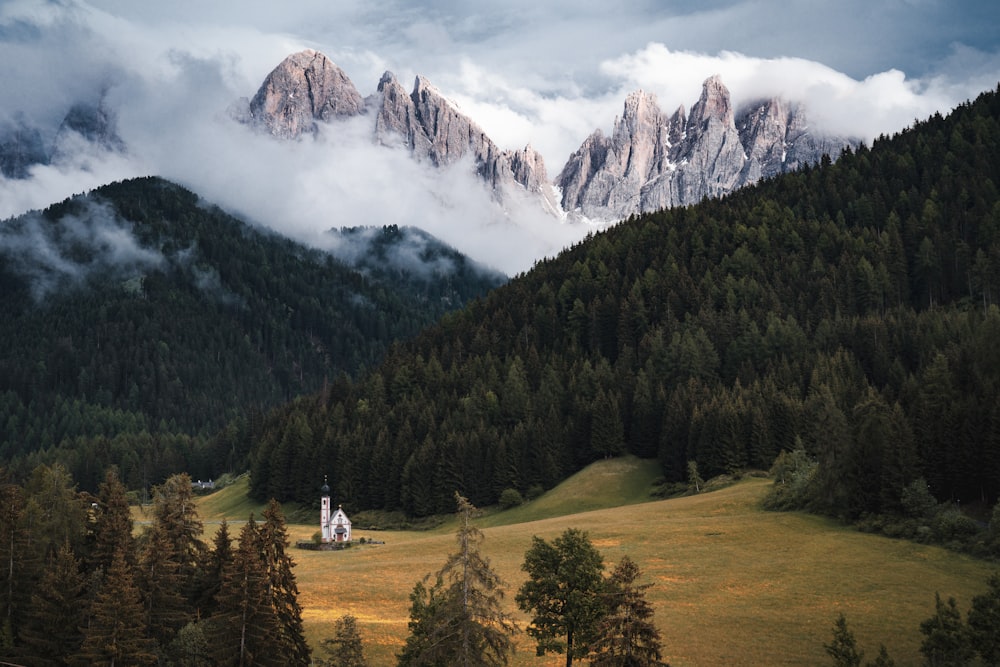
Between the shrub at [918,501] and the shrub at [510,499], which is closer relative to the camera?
the shrub at [918,501]

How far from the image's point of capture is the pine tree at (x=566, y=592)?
39406 millimetres

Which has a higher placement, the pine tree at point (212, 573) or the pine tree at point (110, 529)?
the pine tree at point (110, 529)

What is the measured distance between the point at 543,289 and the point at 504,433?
5916 centimetres

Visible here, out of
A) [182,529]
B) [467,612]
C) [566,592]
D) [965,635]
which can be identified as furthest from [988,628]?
[182,529]

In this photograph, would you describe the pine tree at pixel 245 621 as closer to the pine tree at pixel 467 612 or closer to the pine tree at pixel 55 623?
the pine tree at pixel 55 623

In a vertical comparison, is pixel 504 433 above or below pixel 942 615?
above

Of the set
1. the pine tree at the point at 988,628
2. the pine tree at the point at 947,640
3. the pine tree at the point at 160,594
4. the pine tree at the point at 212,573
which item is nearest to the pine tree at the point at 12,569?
the pine tree at the point at 160,594

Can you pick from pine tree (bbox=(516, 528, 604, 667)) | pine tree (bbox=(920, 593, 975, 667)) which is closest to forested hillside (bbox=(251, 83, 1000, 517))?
pine tree (bbox=(920, 593, 975, 667))

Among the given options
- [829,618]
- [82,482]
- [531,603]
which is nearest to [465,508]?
[531,603]

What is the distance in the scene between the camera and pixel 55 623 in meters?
47.3

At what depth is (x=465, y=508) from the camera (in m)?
29.2

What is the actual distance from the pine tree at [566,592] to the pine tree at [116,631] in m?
21.9

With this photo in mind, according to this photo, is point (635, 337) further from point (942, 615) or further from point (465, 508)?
point (465, 508)

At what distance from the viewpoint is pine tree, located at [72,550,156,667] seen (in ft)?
140
